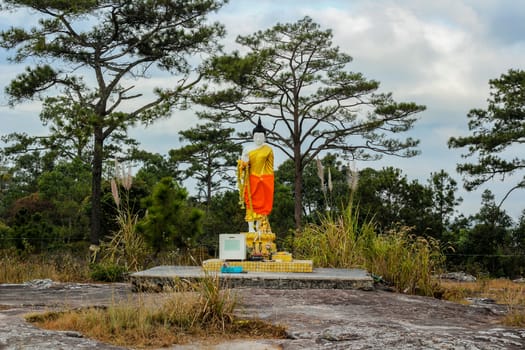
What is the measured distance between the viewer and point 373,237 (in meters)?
12.2

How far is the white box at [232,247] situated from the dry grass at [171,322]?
432 centimetres

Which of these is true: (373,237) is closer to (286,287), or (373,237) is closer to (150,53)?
(286,287)

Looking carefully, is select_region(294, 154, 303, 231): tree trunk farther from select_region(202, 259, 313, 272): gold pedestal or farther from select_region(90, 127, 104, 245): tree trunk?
select_region(202, 259, 313, 272): gold pedestal

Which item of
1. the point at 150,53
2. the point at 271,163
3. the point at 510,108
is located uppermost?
the point at 150,53

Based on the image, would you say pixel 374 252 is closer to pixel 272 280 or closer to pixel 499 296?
pixel 499 296

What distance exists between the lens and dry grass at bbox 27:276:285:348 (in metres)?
6.49

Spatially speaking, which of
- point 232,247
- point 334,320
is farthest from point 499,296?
point 334,320

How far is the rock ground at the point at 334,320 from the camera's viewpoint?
6.15 m

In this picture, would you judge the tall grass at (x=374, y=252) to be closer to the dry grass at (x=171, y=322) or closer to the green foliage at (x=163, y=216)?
the green foliage at (x=163, y=216)

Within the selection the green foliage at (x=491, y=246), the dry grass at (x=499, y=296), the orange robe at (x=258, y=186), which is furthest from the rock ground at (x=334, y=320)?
the green foliage at (x=491, y=246)

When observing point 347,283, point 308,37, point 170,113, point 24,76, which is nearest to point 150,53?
point 170,113

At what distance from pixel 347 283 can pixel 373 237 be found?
230cm

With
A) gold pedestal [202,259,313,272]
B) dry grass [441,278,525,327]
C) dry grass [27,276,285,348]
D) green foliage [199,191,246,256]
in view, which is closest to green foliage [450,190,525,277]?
dry grass [441,278,525,327]

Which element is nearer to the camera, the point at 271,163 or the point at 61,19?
the point at 271,163
